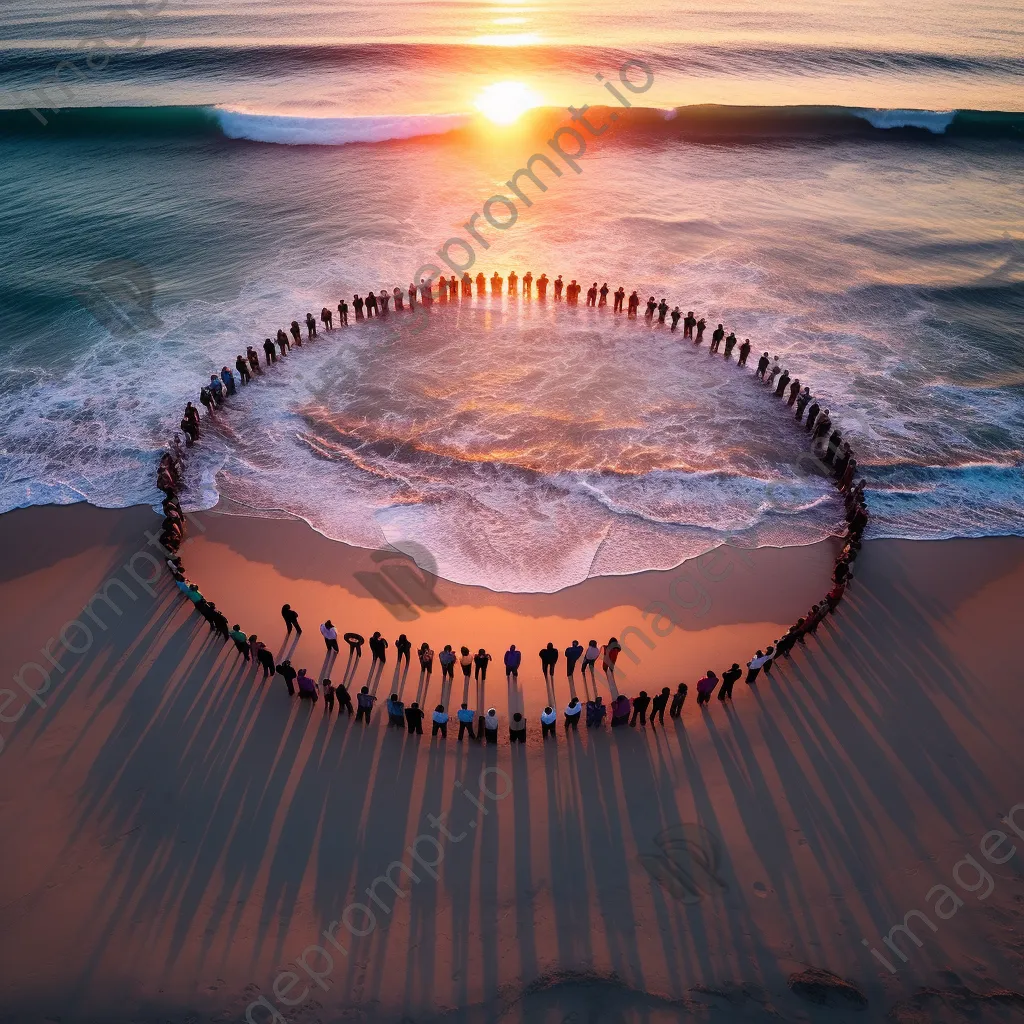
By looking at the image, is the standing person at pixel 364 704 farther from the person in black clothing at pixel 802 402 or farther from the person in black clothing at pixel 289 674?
the person in black clothing at pixel 802 402

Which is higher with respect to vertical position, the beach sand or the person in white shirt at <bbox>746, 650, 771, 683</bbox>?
the person in white shirt at <bbox>746, 650, 771, 683</bbox>

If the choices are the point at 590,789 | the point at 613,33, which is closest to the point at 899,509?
the point at 590,789

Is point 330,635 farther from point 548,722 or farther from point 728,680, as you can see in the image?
point 728,680

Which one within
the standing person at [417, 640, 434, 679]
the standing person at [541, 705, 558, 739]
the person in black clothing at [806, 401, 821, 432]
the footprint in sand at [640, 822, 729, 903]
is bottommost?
the footprint in sand at [640, 822, 729, 903]

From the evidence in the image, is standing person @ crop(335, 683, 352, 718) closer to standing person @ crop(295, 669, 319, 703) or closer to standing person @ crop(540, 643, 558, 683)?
standing person @ crop(295, 669, 319, 703)

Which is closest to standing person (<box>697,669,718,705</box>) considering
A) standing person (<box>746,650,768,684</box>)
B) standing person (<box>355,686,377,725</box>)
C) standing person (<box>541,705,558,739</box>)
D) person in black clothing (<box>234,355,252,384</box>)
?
standing person (<box>746,650,768,684</box>)

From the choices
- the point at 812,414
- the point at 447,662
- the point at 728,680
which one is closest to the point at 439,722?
the point at 447,662

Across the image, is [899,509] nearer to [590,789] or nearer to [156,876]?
[590,789]
